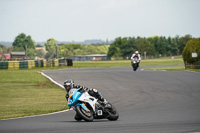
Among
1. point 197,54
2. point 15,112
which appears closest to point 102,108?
point 15,112

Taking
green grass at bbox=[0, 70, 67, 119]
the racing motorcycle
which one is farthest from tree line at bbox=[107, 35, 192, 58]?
the racing motorcycle

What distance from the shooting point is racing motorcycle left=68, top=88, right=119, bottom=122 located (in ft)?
38.0

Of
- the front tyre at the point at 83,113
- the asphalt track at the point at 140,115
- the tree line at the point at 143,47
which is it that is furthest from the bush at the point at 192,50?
the tree line at the point at 143,47

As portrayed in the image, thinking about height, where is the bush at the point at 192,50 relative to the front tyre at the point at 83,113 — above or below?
above

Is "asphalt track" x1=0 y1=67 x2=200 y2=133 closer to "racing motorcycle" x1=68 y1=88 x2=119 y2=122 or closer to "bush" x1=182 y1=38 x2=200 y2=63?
"racing motorcycle" x1=68 y1=88 x2=119 y2=122

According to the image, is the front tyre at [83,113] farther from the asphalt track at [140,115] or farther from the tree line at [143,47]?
the tree line at [143,47]

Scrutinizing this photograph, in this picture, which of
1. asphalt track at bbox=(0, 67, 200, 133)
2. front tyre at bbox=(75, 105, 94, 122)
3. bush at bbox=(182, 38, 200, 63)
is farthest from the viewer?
bush at bbox=(182, 38, 200, 63)

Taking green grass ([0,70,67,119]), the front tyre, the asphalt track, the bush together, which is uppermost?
the bush

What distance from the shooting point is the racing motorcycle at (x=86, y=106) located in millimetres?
11586

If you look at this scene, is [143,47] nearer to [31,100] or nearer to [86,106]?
[31,100]

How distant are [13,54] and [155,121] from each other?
175 meters

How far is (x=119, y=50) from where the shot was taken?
7598 inches

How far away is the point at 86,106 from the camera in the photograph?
11.7 meters

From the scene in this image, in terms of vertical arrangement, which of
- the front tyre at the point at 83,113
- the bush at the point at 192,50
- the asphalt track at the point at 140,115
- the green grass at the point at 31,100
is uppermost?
the bush at the point at 192,50
